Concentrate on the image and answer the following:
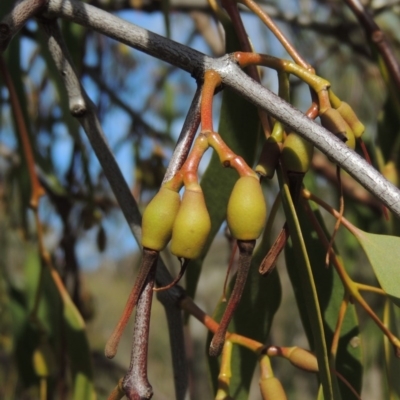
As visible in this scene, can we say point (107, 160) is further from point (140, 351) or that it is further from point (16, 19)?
point (140, 351)

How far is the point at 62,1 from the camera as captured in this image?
68cm

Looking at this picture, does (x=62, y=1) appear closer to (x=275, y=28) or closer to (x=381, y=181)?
(x=275, y=28)

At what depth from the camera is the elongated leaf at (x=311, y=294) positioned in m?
0.53

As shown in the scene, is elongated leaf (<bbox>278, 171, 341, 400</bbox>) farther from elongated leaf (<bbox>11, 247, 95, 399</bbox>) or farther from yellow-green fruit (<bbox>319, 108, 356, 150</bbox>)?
elongated leaf (<bbox>11, 247, 95, 399</bbox>)

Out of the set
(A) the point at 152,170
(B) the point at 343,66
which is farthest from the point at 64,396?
(B) the point at 343,66

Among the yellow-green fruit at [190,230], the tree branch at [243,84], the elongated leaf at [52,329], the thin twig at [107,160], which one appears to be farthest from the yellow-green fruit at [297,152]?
the elongated leaf at [52,329]

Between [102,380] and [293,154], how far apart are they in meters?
1.94

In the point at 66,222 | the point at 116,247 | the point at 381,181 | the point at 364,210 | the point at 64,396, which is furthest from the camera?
the point at 116,247

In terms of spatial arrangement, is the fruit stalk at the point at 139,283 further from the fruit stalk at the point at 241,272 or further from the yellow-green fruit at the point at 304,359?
the yellow-green fruit at the point at 304,359

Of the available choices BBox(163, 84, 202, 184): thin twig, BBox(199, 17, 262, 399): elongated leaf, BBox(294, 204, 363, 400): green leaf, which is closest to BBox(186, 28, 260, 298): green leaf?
BBox(199, 17, 262, 399): elongated leaf

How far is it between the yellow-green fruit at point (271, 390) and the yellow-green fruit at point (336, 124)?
234 millimetres

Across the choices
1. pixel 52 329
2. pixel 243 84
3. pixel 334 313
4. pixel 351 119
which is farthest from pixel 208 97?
pixel 52 329

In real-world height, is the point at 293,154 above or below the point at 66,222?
below

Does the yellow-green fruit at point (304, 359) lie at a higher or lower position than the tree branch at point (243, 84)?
lower
